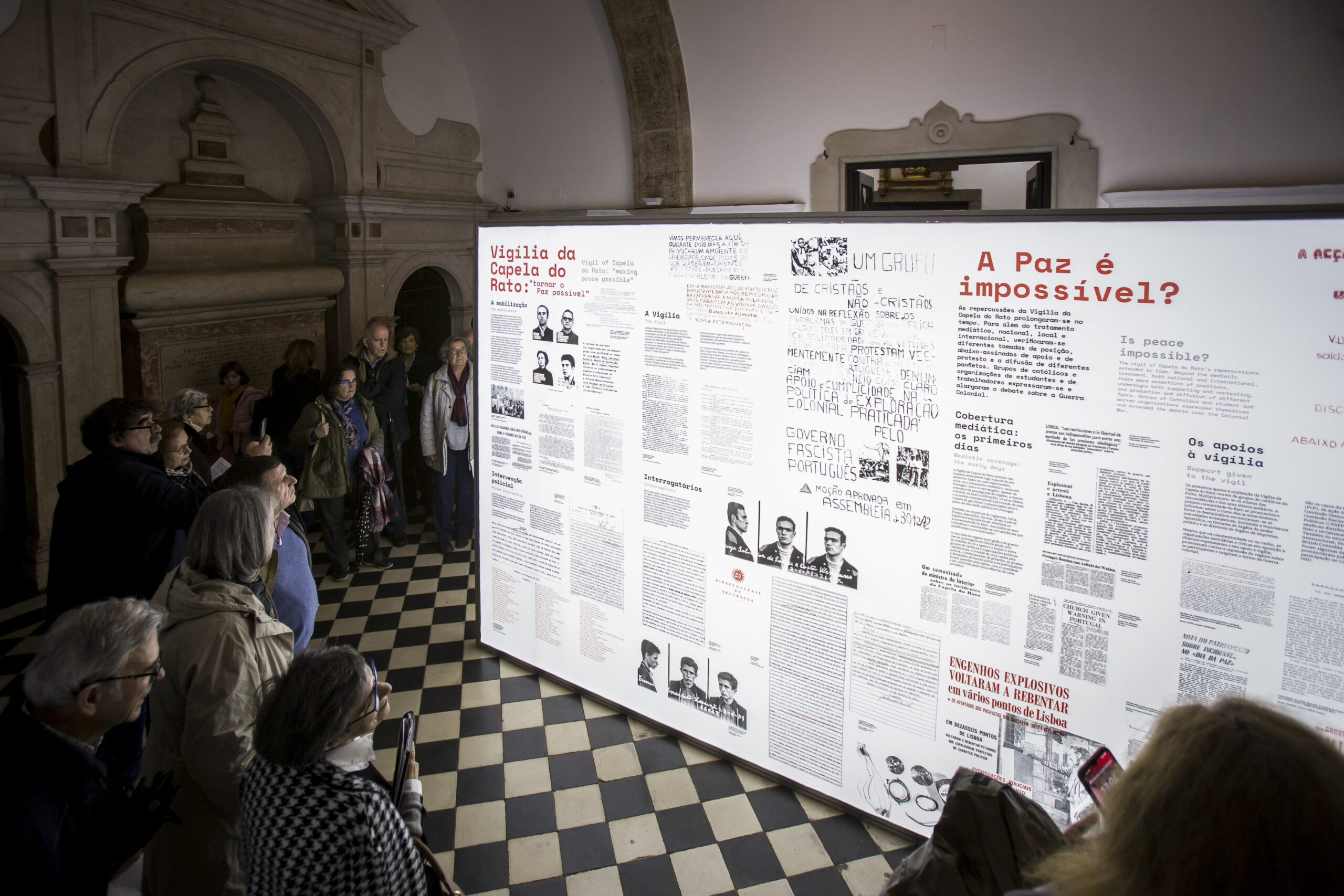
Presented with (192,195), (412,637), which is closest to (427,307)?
(192,195)

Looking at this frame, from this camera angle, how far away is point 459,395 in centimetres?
612

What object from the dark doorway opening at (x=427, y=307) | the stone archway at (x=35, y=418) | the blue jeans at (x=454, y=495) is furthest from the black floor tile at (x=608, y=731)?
the dark doorway opening at (x=427, y=307)

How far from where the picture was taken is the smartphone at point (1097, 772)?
178 centimetres

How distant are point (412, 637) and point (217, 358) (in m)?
3.60

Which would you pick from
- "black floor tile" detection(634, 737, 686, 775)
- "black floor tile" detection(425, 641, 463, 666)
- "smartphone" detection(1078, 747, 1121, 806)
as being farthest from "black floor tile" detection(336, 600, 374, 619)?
"smartphone" detection(1078, 747, 1121, 806)

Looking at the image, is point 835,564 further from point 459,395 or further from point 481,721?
point 459,395

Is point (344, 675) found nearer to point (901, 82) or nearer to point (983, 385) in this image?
point (983, 385)

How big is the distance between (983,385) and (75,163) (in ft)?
20.6

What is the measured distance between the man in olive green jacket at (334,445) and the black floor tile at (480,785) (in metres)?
2.65

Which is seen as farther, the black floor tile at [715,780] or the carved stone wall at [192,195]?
the carved stone wall at [192,195]

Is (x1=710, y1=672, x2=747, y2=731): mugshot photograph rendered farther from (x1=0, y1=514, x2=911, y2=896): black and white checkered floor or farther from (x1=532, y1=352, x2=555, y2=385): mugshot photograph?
(x1=532, y1=352, x2=555, y2=385): mugshot photograph

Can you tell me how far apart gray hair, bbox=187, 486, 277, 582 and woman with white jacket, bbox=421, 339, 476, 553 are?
11.3 feet

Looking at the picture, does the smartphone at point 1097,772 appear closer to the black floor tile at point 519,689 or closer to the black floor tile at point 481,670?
the black floor tile at point 519,689

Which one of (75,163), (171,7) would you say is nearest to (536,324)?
(75,163)
